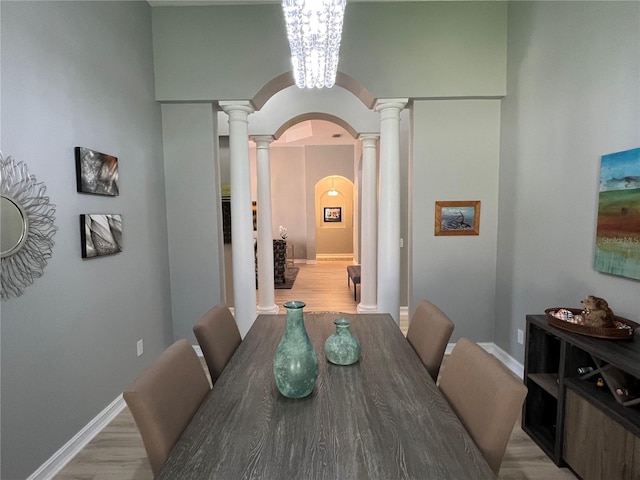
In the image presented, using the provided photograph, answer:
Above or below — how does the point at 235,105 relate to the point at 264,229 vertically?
above

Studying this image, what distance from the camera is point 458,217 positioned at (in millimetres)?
3064

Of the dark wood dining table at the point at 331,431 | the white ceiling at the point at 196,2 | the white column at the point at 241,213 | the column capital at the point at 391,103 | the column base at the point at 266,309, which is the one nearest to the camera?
the dark wood dining table at the point at 331,431

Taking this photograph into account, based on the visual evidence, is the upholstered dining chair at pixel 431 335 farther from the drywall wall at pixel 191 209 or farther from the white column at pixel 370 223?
the white column at pixel 370 223

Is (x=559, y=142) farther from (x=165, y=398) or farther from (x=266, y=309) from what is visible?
(x=266, y=309)

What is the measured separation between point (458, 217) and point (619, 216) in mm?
1367

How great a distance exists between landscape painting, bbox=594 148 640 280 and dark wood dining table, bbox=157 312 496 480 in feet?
4.18

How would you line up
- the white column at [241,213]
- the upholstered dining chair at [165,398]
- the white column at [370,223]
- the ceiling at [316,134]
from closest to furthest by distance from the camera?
the upholstered dining chair at [165,398] → the white column at [241,213] → the white column at [370,223] → the ceiling at [316,134]

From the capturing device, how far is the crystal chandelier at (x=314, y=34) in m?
1.43

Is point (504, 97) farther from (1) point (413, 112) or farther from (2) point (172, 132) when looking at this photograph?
(2) point (172, 132)

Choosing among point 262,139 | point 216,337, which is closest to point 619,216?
point 216,337

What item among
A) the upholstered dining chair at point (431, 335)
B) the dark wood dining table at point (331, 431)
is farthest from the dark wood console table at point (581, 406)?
the dark wood dining table at point (331, 431)

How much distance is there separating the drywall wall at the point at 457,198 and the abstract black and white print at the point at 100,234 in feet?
8.08

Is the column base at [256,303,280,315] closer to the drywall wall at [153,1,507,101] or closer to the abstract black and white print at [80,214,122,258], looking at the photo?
the abstract black and white print at [80,214,122,258]

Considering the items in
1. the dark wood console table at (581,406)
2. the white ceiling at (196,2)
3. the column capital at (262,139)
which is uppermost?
the white ceiling at (196,2)
